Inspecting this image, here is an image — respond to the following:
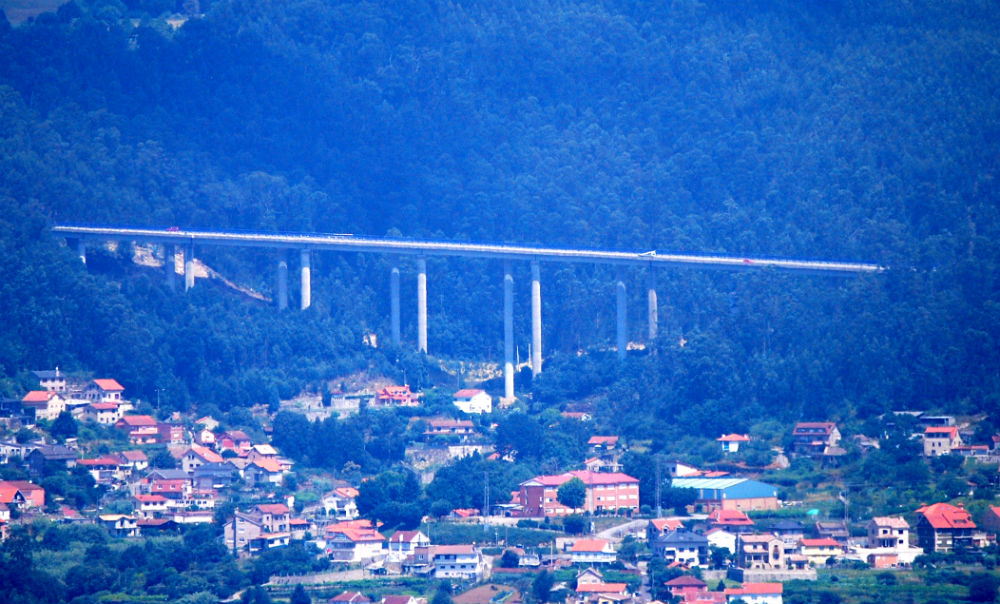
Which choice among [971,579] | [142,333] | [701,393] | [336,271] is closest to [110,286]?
[142,333]

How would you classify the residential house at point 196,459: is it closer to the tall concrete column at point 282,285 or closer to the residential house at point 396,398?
the residential house at point 396,398

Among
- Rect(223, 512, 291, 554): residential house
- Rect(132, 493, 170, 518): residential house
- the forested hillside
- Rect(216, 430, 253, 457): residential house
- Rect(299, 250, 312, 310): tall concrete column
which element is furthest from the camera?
Rect(299, 250, 312, 310): tall concrete column

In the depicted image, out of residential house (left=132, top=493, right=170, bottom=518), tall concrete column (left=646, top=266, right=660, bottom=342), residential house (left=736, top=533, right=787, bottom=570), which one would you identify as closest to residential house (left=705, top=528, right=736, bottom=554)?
residential house (left=736, top=533, right=787, bottom=570)

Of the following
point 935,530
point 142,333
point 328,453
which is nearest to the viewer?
point 935,530

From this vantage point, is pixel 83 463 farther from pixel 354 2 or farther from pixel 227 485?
pixel 354 2

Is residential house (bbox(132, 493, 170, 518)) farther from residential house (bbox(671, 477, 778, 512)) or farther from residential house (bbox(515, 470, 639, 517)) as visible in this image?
residential house (bbox(671, 477, 778, 512))

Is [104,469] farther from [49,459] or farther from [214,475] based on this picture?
[214,475]
